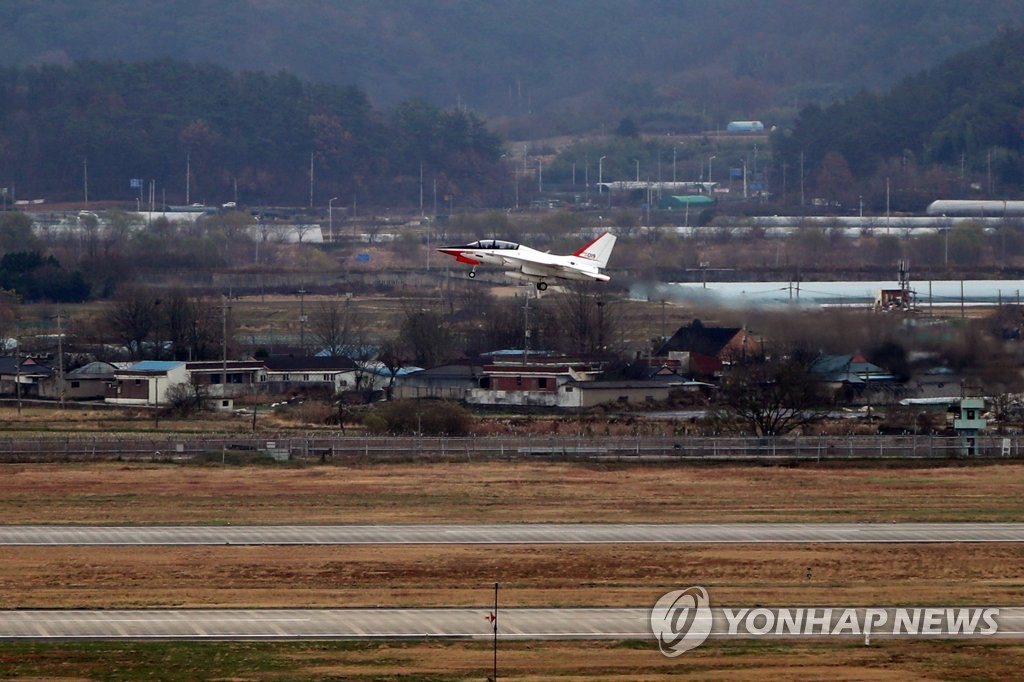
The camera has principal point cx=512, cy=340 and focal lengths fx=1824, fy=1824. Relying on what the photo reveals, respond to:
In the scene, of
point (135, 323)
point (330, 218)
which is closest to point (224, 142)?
point (330, 218)

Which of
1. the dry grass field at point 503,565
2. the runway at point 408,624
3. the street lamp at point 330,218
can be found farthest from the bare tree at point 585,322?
the street lamp at point 330,218

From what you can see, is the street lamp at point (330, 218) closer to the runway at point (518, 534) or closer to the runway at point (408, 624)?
the runway at point (518, 534)

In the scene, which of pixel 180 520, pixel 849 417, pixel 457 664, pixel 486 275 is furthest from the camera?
pixel 486 275

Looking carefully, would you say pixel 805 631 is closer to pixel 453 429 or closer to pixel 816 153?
pixel 453 429

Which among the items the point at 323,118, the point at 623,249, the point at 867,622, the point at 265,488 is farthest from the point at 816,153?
the point at 867,622

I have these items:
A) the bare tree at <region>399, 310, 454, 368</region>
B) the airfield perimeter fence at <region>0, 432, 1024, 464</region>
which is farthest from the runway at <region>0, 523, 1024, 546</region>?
the bare tree at <region>399, 310, 454, 368</region>

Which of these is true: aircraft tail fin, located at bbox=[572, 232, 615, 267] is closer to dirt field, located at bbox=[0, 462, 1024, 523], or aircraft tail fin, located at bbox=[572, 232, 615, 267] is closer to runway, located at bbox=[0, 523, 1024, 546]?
dirt field, located at bbox=[0, 462, 1024, 523]

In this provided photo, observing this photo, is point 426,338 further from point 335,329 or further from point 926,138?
point 926,138
